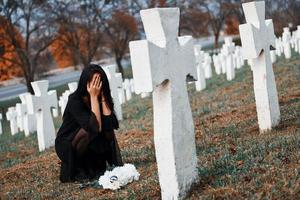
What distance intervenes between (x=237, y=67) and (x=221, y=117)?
39.9 ft

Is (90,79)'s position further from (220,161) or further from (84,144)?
(220,161)

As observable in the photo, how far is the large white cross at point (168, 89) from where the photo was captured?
Answer: 14.3ft

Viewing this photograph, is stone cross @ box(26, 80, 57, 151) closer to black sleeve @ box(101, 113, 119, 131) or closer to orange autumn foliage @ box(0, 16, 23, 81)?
black sleeve @ box(101, 113, 119, 131)

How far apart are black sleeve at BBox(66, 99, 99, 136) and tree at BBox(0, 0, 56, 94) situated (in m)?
24.0

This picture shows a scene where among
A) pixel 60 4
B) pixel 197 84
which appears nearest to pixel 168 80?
pixel 197 84

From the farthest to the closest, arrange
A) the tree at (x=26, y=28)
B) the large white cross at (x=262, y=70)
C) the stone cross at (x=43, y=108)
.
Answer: the tree at (x=26, y=28) < the stone cross at (x=43, y=108) < the large white cross at (x=262, y=70)

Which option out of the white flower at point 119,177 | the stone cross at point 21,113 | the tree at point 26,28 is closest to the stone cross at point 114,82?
the stone cross at point 21,113

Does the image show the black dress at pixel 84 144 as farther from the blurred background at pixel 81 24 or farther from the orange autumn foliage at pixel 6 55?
the orange autumn foliage at pixel 6 55

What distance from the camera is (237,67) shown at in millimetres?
20938

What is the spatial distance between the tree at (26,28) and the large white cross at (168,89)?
2586cm

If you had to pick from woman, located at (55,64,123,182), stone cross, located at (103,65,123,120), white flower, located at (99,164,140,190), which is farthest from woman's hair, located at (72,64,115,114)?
stone cross, located at (103,65,123,120)

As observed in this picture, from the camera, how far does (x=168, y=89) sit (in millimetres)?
4625

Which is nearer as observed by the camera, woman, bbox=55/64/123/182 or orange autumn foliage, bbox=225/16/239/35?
woman, bbox=55/64/123/182

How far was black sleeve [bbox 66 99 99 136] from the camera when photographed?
6273 millimetres
